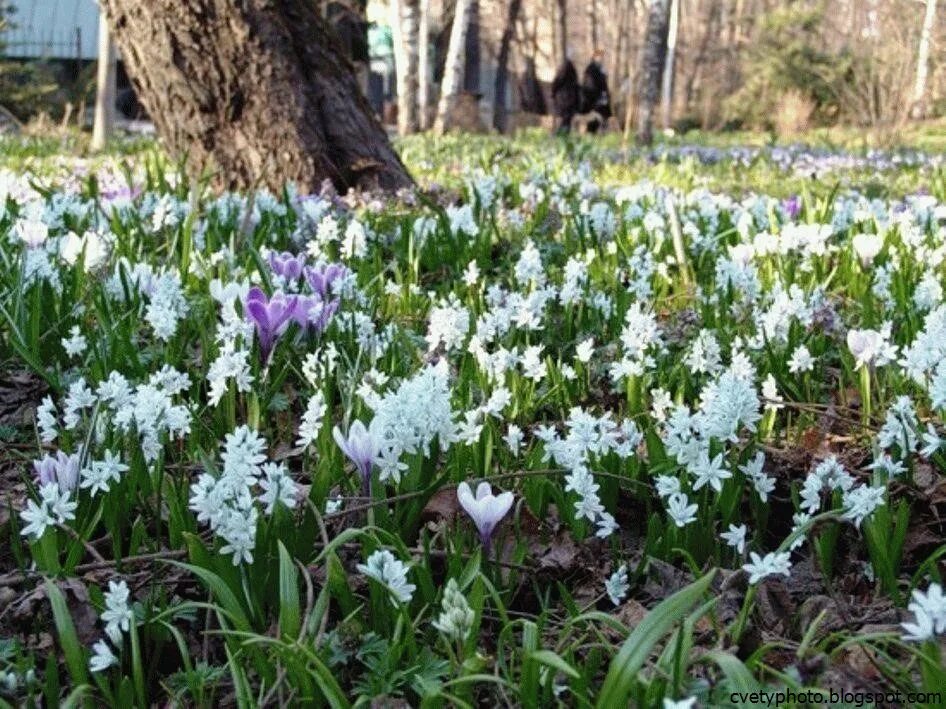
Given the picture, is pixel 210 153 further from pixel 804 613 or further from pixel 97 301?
pixel 804 613

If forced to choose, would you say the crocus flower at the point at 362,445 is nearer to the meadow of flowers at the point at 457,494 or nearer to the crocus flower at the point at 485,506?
the meadow of flowers at the point at 457,494

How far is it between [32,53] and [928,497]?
1045 inches

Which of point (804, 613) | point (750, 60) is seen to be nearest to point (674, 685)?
point (804, 613)

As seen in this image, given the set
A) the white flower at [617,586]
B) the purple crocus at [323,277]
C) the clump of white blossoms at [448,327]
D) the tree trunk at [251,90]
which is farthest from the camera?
the tree trunk at [251,90]

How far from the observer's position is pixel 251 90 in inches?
201

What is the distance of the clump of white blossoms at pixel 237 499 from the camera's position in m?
1.55

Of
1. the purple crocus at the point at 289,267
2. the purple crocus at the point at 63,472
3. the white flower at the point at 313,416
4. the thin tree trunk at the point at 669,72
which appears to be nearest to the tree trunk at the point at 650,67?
the purple crocus at the point at 289,267

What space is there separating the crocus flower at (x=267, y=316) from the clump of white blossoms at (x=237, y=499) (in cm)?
77

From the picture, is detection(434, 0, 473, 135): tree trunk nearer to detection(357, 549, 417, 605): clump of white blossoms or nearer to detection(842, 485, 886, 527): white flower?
detection(842, 485, 886, 527): white flower

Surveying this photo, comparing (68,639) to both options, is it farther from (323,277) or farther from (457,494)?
(323,277)

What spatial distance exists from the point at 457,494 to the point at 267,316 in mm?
772

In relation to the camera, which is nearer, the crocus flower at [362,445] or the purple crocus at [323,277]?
the crocus flower at [362,445]

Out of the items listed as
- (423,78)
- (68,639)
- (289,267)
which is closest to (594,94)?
(423,78)

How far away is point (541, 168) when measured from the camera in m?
7.58
